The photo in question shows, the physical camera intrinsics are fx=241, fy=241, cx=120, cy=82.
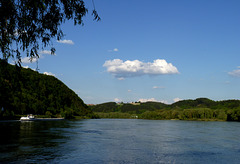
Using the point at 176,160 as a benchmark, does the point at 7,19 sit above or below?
above

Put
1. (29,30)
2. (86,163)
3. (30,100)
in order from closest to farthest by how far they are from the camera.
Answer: (29,30) < (86,163) < (30,100)

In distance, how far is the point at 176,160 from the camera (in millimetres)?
24625

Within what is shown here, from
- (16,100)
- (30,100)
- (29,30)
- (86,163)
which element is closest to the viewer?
(29,30)

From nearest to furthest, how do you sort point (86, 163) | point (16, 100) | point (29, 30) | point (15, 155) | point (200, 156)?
point (29, 30), point (86, 163), point (15, 155), point (200, 156), point (16, 100)

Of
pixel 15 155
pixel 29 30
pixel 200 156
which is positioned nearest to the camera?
pixel 29 30

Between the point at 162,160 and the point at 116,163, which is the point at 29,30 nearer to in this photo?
the point at 116,163

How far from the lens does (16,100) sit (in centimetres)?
14950

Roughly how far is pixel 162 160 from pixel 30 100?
516 feet

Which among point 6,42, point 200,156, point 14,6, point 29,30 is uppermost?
point 14,6

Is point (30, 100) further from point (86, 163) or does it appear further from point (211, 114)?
point (86, 163)

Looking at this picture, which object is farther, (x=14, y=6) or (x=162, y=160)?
(x=162, y=160)

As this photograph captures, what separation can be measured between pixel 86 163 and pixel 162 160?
7854mm

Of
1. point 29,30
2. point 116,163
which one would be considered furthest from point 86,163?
point 29,30

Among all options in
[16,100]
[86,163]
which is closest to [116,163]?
[86,163]
